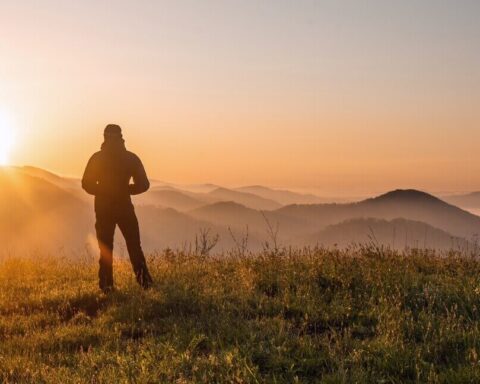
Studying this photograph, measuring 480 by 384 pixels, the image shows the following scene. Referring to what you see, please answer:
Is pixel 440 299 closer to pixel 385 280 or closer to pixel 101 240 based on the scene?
pixel 385 280

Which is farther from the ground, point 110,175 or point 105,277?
point 110,175

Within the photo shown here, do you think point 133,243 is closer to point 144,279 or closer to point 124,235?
point 124,235

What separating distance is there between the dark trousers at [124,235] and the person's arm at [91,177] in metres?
A: 0.42

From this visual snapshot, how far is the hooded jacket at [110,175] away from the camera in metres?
10.3

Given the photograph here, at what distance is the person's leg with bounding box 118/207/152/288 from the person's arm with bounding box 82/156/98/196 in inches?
29.6

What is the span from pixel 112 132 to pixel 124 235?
203cm

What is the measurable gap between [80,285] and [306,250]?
4.83 metres

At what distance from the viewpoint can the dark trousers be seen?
10.1m

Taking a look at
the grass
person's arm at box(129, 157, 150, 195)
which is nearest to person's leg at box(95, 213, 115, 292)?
the grass

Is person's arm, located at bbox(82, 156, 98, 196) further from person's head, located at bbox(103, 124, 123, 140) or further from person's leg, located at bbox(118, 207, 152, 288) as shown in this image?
person's leg, located at bbox(118, 207, 152, 288)

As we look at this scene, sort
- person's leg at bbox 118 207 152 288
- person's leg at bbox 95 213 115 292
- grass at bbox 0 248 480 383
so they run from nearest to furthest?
grass at bbox 0 248 480 383 → person's leg at bbox 95 213 115 292 → person's leg at bbox 118 207 152 288

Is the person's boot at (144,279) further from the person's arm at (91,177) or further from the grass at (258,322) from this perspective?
the person's arm at (91,177)

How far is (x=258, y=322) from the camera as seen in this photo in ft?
23.6

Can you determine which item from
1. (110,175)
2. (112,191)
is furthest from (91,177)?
(112,191)
